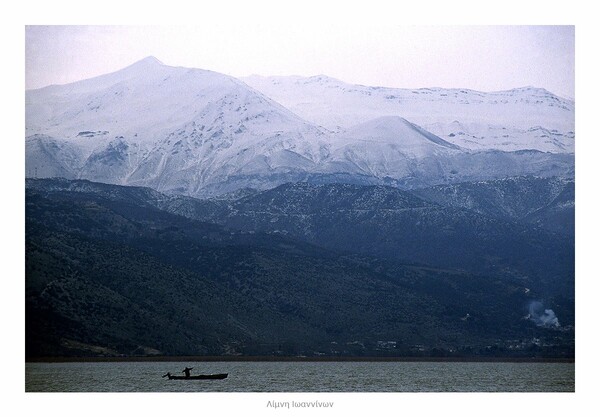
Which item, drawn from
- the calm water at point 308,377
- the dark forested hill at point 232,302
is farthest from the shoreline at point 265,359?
the calm water at point 308,377

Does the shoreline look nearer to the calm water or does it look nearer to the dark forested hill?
the dark forested hill

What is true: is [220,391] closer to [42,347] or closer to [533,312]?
[42,347]

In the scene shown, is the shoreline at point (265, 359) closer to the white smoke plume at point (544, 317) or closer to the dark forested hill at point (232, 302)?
the dark forested hill at point (232, 302)

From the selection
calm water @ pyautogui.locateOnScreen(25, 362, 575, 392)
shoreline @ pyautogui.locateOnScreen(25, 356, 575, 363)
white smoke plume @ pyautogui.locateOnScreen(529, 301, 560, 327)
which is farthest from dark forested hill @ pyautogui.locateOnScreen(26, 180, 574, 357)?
calm water @ pyautogui.locateOnScreen(25, 362, 575, 392)

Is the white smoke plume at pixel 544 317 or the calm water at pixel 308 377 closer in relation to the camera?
the calm water at pixel 308 377

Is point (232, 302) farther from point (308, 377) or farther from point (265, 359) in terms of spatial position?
point (308, 377)

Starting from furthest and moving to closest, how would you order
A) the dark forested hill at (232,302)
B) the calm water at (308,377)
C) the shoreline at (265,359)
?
the dark forested hill at (232,302) < the shoreline at (265,359) < the calm water at (308,377)

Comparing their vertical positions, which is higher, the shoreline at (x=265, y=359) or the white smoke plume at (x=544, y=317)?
the white smoke plume at (x=544, y=317)

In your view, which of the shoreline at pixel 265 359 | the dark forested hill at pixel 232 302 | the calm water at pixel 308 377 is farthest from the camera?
the dark forested hill at pixel 232 302
